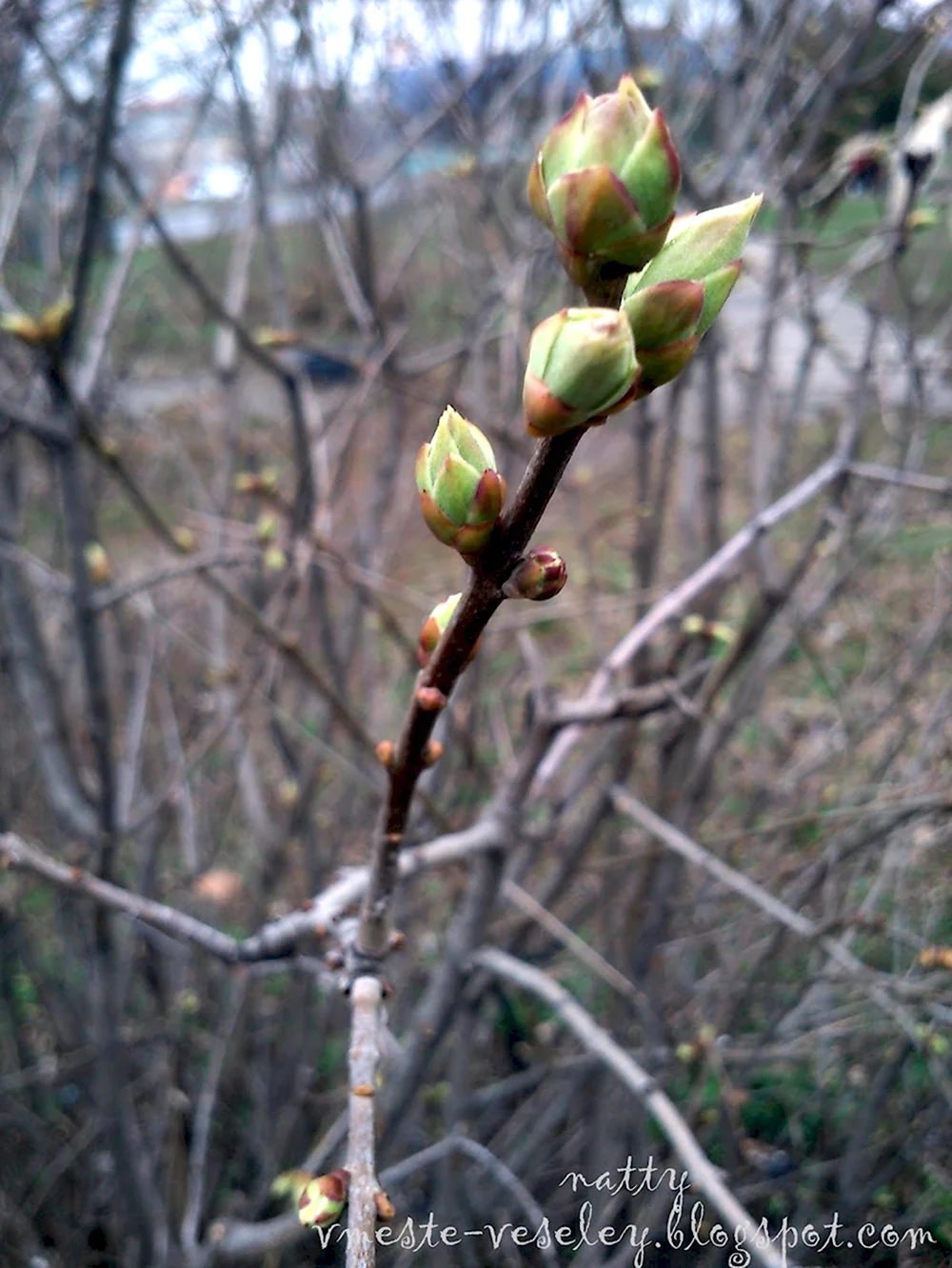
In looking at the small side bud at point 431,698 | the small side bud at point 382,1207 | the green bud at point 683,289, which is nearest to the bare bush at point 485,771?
the small side bud at point 382,1207

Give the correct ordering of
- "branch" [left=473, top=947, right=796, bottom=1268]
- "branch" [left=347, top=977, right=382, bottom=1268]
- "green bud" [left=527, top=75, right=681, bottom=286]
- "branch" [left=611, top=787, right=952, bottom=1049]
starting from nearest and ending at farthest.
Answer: "green bud" [left=527, top=75, right=681, bottom=286] < "branch" [left=347, top=977, right=382, bottom=1268] < "branch" [left=473, top=947, right=796, bottom=1268] < "branch" [left=611, top=787, right=952, bottom=1049]

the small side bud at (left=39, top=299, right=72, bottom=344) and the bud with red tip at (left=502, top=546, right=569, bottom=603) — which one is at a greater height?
the small side bud at (left=39, top=299, right=72, bottom=344)

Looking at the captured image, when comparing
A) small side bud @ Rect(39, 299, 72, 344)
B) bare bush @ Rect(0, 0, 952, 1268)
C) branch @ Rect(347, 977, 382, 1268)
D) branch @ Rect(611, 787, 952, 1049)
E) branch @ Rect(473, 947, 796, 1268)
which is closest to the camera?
branch @ Rect(347, 977, 382, 1268)

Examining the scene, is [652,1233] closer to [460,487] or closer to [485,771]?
[485,771]

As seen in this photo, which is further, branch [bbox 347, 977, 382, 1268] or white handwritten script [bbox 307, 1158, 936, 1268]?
white handwritten script [bbox 307, 1158, 936, 1268]

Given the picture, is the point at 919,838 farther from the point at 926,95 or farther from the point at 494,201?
the point at 926,95

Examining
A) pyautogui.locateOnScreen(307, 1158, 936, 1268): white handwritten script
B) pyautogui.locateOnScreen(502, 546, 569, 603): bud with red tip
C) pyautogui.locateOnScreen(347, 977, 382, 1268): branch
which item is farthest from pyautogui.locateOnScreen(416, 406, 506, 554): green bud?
pyautogui.locateOnScreen(307, 1158, 936, 1268): white handwritten script

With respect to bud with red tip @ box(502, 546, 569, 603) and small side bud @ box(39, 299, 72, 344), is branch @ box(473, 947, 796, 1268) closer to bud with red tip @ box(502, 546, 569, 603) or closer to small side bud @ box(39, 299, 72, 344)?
bud with red tip @ box(502, 546, 569, 603)
